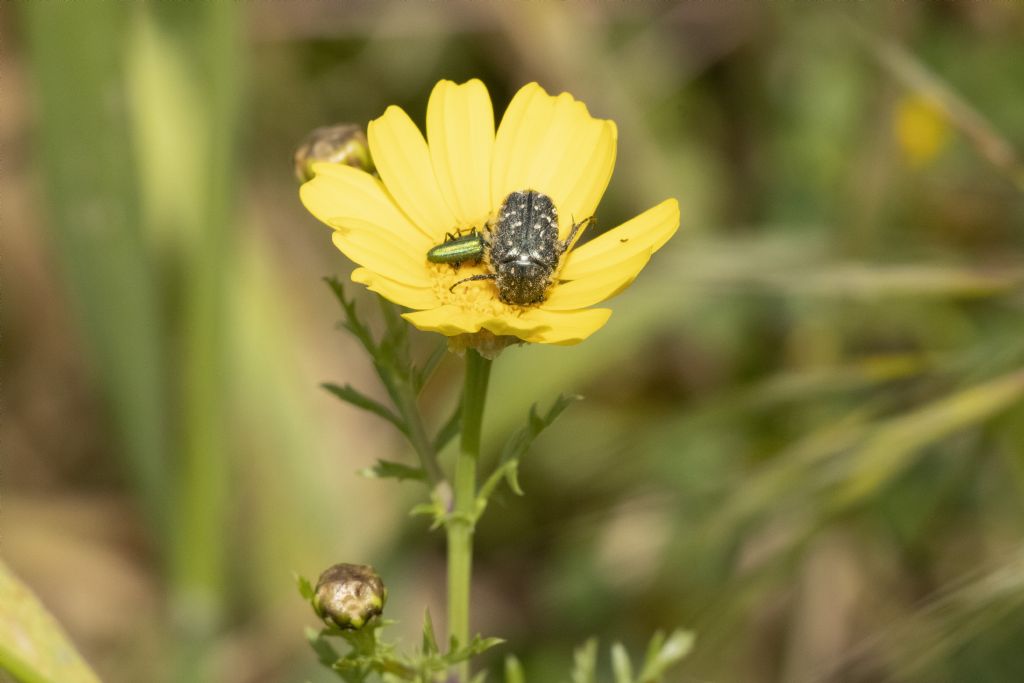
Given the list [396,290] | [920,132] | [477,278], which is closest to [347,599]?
[396,290]

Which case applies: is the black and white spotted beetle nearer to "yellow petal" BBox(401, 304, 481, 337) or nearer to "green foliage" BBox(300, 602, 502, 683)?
"yellow petal" BBox(401, 304, 481, 337)

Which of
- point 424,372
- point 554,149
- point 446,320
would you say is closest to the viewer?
point 446,320

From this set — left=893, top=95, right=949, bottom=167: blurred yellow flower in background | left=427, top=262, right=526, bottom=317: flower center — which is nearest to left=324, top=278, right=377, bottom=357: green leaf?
left=427, top=262, right=526, bottom=317: flower center

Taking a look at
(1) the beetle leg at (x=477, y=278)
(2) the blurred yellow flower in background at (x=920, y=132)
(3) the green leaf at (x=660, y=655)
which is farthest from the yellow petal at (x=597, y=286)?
(2) the blurred yellow flower in background at (x=920, y=132)

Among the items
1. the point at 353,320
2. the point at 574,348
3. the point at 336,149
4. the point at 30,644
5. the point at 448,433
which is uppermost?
the point at 574,348

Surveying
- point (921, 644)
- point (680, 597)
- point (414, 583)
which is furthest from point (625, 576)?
point (921, 644)

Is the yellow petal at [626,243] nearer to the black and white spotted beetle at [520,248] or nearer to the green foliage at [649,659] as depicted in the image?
the black and white spotted beetle at [520,248]

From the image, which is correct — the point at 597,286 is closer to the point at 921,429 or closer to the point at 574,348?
the point at 921,429

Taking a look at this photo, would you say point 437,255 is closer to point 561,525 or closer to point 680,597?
point 680,597
